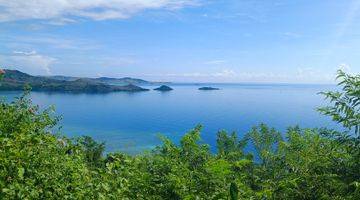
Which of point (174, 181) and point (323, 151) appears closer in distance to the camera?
point (174, 181)

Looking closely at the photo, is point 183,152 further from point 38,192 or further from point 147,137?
point 147,137

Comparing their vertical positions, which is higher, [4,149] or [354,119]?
[354,119]

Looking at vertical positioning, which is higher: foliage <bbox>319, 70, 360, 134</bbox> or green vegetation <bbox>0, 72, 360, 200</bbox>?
foliage <bbox>319, 70, 360, 134</bbox>

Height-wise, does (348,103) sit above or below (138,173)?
above

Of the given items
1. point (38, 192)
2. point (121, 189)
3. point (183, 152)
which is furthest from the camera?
point (183, 152)

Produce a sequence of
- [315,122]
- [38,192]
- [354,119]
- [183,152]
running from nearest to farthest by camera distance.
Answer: [38,192] < [354,119] < [183,152] < [315,122]

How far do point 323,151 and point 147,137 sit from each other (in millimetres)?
144528

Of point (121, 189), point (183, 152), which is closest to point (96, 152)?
point (183, 152)

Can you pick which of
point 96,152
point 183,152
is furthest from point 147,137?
point 183,152

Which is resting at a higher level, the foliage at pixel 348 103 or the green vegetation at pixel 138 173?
the foliage at pixel 348 103

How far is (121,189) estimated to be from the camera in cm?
884

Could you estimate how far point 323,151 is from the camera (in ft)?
40.8

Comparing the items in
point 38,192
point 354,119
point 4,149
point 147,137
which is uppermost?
point 354,119

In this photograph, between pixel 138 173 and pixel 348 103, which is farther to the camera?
pixel 138 173
